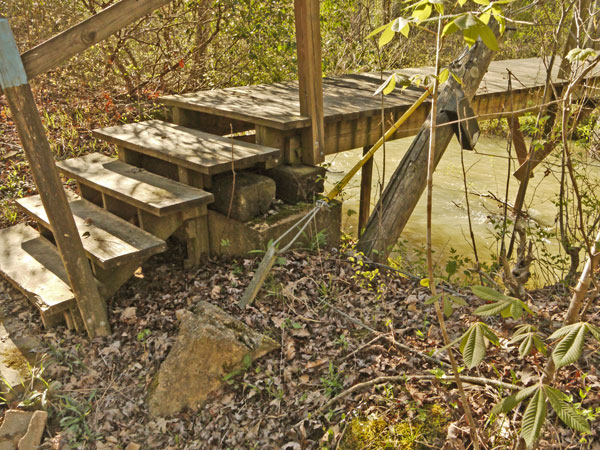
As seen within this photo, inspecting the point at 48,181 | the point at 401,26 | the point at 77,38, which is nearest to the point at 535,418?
the point at 401,26

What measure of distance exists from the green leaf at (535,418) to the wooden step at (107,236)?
103 inches

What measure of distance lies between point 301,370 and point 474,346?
1473 mm

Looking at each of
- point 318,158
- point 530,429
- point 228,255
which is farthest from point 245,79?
point 530,429

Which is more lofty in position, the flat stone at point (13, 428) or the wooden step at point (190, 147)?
the wooden step at point (190, 147)

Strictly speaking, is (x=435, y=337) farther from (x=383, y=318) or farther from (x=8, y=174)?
(x=8, y=174)

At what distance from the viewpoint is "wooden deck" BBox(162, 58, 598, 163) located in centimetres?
411

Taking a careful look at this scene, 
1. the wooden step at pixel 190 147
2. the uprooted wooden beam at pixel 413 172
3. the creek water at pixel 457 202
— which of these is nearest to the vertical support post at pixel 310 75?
the wooden step at pixel 190 147

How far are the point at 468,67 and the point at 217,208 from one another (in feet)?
8.19

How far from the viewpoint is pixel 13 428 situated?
8.68 ft

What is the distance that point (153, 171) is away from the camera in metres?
4.29

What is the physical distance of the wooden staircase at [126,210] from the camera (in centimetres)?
332

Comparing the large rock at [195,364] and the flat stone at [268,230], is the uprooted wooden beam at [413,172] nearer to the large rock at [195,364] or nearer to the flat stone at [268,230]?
the flat stone at [268,230]

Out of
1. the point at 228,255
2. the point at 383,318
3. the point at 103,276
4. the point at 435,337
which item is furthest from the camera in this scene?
the point at 228,255

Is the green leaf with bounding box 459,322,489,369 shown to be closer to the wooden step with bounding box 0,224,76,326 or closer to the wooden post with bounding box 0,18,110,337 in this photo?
the wooden post with bounding box 0,18,110,337
